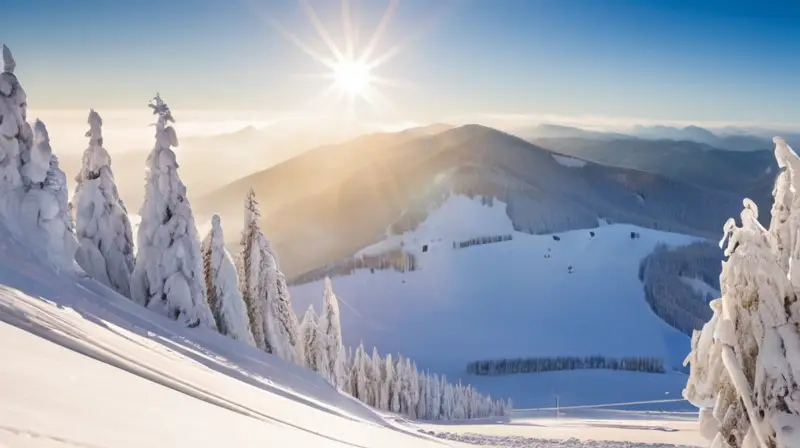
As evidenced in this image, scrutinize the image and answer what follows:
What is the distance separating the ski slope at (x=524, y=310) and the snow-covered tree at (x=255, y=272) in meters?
69.4

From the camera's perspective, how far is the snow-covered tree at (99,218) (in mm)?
23969

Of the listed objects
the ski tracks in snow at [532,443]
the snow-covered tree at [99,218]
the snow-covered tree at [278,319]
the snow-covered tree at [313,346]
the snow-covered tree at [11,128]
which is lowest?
the snow-covered tree at [313,346]

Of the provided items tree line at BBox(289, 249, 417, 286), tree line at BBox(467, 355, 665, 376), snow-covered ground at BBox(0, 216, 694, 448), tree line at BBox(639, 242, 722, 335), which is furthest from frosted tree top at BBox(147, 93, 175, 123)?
tree line at BBox(289, 249, 417, 286)

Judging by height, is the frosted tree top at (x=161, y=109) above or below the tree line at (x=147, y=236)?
above

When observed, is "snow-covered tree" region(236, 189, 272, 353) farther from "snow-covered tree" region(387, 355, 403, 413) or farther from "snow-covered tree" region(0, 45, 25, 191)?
"snow-covered tree" region(387, 355, 403, 413)

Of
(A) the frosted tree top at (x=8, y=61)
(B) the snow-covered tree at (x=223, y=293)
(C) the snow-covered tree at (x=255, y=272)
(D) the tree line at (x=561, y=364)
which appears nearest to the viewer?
(A) the frosted tree top at (x=8, y=61)

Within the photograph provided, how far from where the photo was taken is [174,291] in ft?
79.3

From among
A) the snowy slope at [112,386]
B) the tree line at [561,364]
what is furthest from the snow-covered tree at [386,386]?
the tree line at [561,364]

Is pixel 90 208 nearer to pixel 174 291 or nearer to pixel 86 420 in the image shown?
pixel 174 291

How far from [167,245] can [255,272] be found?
8684mm

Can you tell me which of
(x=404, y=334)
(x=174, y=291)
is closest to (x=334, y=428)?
(x=174, y=291)

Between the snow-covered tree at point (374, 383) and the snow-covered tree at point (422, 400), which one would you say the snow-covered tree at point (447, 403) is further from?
the snow-covered tree at point (374, 383)

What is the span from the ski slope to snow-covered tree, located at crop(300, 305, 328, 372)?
59383mm

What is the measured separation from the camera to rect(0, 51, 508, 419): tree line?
1925cm
